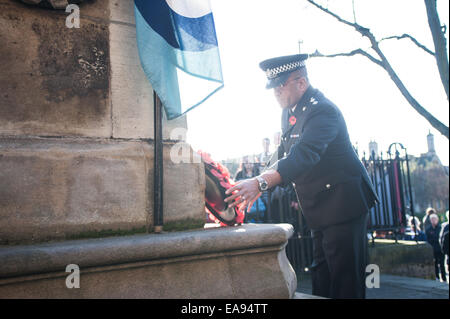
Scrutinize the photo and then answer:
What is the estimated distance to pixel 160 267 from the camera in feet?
7.26

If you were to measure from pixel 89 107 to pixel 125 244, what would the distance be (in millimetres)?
998

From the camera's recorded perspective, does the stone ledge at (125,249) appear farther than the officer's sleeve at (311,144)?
No

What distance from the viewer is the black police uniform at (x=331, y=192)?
8.92 ft

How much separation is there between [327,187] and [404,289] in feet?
12.7

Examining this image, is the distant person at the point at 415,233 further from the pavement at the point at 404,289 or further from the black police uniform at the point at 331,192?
the black police uniform at the point at 331,192

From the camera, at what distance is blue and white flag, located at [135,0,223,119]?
2633 millimetres

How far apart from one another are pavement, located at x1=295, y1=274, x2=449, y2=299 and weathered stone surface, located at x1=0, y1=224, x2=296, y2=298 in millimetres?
2898

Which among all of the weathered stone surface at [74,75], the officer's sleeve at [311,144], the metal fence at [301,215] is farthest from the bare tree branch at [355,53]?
the weathered stone surface at [74,75]

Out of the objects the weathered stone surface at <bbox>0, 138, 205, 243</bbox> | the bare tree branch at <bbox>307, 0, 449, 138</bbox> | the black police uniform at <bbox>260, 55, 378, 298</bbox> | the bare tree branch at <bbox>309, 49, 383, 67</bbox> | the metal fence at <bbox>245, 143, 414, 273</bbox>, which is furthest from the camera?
the bare tree branch at <bbox>309, 49, 383, 67</bbox>

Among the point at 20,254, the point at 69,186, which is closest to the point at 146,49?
the point at 69,186
